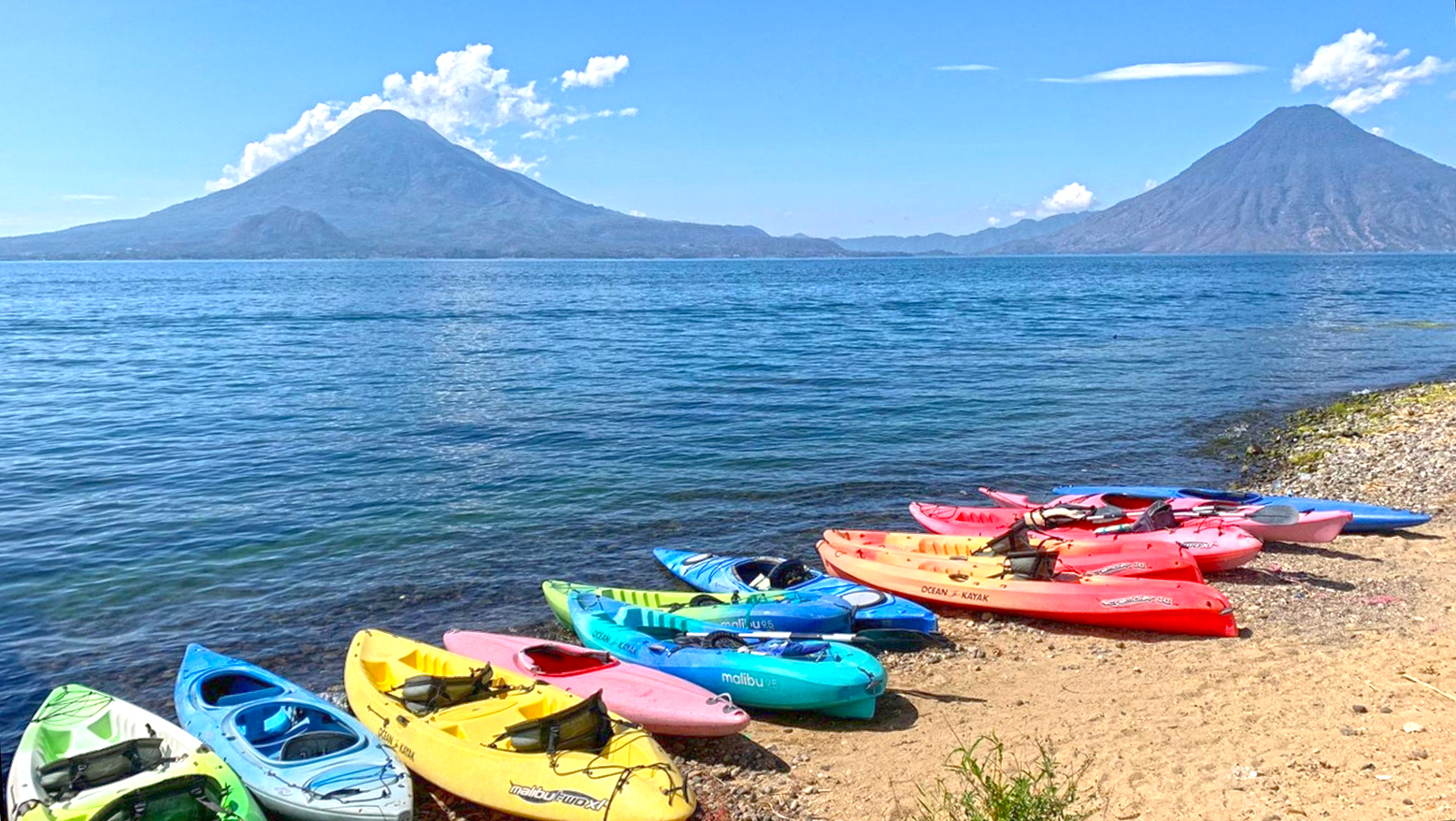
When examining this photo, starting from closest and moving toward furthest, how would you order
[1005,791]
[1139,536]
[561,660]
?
[1005,791]
[561,660]
[1139,536]

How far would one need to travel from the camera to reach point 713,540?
55.9 feet

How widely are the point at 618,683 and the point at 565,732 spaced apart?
1.60 m

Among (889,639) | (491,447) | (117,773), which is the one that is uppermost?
(491,447)

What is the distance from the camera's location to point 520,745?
8.67 m

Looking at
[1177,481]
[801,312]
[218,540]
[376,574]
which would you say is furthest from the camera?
[801,312]

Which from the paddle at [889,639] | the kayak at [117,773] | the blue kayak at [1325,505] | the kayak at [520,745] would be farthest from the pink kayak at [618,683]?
the blue kayak at [1325,505]

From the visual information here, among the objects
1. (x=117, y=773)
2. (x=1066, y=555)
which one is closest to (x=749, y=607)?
(x=1066, y=555)

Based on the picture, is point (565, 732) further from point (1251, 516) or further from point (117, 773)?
point (1251, 516)

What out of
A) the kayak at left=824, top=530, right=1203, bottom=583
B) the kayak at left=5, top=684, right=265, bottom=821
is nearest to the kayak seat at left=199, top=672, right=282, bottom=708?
the kayak at left=5, top=684, right=265, bottom=821

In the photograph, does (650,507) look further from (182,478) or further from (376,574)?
(182,478)

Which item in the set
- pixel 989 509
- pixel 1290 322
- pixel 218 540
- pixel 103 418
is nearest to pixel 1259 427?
pixel 989 509

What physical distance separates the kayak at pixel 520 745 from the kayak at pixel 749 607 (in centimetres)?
280

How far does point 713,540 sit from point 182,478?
1215 centimetres

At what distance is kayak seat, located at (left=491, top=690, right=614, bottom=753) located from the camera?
28.4 feet
